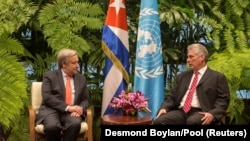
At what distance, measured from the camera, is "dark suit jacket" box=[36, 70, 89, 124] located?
482 cm

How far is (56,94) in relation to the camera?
4.90 meters

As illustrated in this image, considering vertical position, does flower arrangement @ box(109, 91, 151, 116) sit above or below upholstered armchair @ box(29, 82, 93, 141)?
above

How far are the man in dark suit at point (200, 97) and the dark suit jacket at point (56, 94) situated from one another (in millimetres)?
765

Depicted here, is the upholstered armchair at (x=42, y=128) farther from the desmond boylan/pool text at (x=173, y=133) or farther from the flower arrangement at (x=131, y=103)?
the desmond boylan/pool text at (x=173, y=133)

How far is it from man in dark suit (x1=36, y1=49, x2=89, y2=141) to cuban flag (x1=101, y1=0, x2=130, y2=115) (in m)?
0.86

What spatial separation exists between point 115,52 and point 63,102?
122 centimetres

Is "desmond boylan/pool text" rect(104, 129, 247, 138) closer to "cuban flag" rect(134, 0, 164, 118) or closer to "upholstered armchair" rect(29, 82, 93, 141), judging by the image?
"upholstered armchair" rect(29, 82, 93, 141)

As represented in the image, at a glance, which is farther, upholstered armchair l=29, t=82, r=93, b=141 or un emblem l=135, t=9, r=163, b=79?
un emblem l=135, t=9, r=163, b=79

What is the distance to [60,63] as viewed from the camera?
4.93 m

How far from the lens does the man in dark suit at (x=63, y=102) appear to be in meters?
4.68

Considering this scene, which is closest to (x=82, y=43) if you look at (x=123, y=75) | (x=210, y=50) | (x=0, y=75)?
(x=123, y=75)

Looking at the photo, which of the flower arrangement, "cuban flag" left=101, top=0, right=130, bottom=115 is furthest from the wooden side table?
"cuban flag" left=101, top=0, right=130, bottom=115

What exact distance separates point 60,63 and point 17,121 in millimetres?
1160

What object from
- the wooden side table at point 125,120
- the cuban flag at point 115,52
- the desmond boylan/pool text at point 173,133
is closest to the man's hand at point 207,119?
the wooden side table at point 125,120
